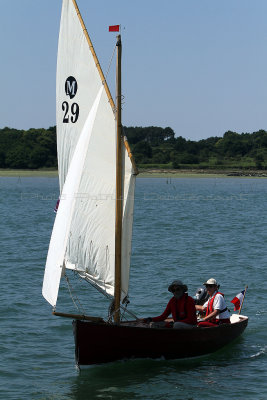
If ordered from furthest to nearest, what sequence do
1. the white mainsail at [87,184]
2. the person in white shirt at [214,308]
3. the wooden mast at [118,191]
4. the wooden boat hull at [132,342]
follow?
the person in white shirt at [214,308] < the white mainsail at [87,184] < the wooden mast at [118,191] < the wooden boat hull at [132,342]

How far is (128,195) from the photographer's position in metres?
14.2

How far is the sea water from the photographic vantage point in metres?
14.0

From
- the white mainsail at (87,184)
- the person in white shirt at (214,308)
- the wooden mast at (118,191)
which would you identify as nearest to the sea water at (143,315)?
the person in white shirt at (214,308)

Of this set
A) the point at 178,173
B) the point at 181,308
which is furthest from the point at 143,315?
the point at 178,173

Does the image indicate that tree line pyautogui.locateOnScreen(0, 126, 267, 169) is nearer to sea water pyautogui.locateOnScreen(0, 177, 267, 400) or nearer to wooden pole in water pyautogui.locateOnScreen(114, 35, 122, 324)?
sea water pyautogui.locateOnScreen(0, 177, 267, 400)

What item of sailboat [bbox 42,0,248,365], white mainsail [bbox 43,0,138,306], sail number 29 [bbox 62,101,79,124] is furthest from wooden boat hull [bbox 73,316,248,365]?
sail number 29 [bbox 62,101,79,124]

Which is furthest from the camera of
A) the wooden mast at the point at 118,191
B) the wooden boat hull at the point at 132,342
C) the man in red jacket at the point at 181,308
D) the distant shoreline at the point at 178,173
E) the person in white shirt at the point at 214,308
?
the distant shoreline at the point at 178,173

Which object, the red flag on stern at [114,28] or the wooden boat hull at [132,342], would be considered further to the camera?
the red flag on stern at [114,28]

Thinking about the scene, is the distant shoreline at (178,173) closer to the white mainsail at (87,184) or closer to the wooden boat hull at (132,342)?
the white mainsail at (87,184)

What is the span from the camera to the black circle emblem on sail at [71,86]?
14672 mm

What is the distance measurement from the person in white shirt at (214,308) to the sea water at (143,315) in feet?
2.71

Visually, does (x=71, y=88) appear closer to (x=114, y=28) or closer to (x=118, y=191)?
(x=114, y=28)

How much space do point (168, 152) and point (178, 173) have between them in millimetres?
11813

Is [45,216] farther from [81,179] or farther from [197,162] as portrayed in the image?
[197,162]
